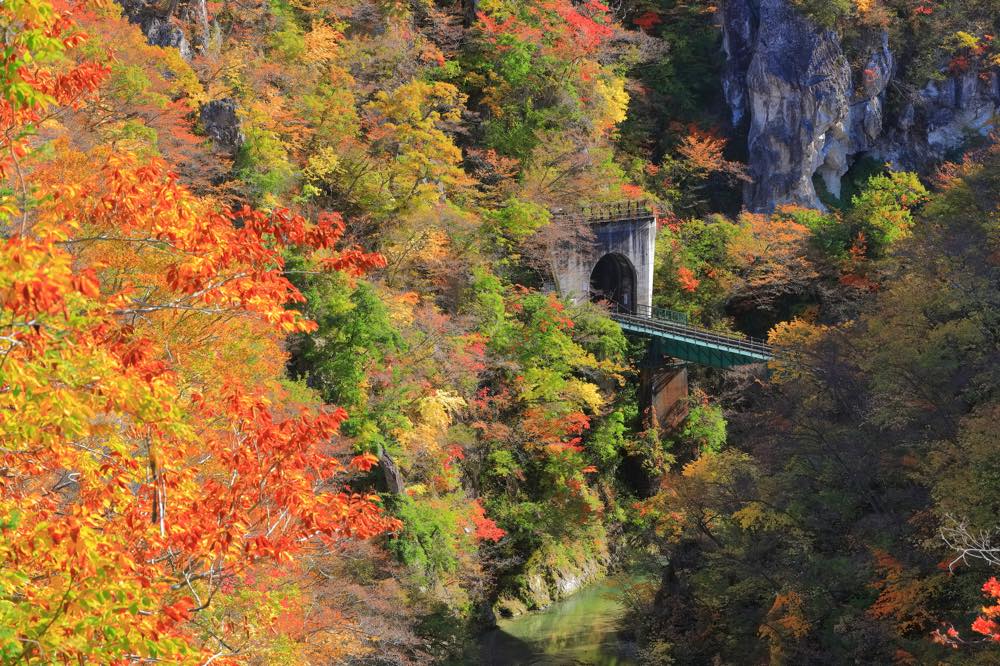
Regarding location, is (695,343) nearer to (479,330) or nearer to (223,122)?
(479,330)

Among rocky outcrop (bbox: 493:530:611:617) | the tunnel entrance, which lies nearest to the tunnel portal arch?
the tunnel entrance

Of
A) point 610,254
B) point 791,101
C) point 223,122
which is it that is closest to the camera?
point 223,122

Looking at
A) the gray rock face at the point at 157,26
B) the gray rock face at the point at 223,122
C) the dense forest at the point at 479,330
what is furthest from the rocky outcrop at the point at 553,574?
the gray rock face at the point at 157,26

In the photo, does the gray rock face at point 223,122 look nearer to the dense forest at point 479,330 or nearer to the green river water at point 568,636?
the dense forest at point 479,330

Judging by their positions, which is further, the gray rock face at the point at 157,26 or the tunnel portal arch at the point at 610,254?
the tunnel portal arch at the point at 610,254

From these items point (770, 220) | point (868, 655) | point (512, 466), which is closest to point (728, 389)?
point (770, 220)

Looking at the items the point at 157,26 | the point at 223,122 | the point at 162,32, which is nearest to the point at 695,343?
the point at 223,122

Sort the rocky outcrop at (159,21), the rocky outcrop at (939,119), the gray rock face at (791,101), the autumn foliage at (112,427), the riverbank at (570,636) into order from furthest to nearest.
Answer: the rocky outcrop at (939,119)
the gray rock face at (791,101)
the rocky outcrop at (159,21)
the riverbank at (570,636)
the autumn foliage at (112,427)
